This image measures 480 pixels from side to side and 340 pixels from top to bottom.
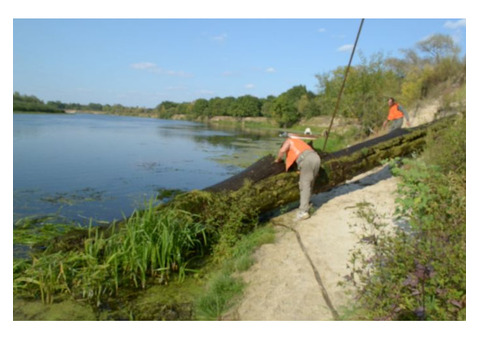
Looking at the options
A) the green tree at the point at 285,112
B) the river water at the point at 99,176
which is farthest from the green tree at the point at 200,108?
the river water at the point at 99,176

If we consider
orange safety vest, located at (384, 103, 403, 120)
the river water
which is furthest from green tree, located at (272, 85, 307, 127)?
orange safety vest, located at (384, 103, 403, 120)

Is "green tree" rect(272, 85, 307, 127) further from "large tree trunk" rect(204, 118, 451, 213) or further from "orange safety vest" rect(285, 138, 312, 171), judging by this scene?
"orange safety vest" rect(285, 138, 312, 171)

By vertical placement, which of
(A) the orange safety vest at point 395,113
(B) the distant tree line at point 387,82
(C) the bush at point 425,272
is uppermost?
(B) the distant tree line at point 387,82

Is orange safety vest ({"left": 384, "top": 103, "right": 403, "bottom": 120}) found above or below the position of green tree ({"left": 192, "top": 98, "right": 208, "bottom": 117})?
below

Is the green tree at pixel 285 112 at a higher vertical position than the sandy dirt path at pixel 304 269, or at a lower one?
higher

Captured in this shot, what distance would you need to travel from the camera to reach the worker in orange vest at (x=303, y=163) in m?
5.93

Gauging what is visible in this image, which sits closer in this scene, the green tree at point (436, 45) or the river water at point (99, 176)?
the river water at point (99, 176)

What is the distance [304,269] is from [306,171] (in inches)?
91.0

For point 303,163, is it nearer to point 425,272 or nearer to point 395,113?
point 425,272

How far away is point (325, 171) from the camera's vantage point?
6715 mm

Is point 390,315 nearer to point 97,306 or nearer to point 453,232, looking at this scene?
point 453,232

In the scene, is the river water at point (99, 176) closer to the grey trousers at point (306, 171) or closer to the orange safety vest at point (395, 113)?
the grey trousers at point (306, 171)

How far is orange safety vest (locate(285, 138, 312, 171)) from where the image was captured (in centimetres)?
603

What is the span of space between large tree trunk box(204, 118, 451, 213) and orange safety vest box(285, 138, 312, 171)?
230mm
